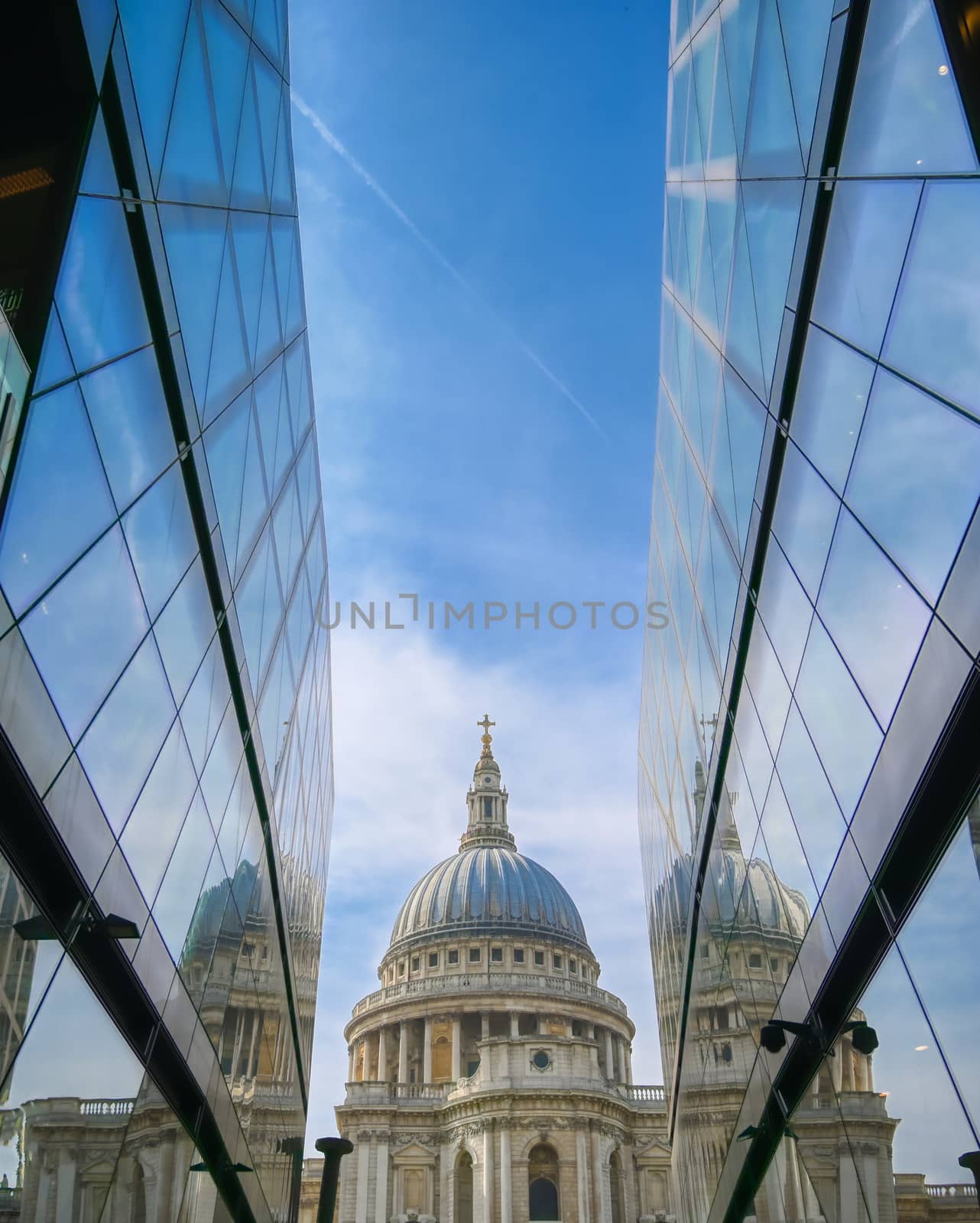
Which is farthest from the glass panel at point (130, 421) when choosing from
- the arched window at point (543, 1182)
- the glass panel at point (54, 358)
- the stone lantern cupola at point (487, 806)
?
the stone lantern cupola at point (487, 806)

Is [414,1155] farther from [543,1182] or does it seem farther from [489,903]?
[489,903]

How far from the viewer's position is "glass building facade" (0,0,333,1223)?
26.7 ft

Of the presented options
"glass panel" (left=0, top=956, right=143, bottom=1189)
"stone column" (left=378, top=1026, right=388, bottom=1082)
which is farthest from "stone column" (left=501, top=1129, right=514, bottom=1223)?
"glass panel" (left=0, top=956, right=143, bottom=1189)

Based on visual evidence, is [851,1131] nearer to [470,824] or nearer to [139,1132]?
[139,1132]

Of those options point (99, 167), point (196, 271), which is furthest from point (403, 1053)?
point (99, 167)

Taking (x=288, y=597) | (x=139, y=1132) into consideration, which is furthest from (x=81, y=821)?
(x=288, y=597)

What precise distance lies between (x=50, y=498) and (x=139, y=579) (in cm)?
257

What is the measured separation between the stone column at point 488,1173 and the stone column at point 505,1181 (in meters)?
0.82

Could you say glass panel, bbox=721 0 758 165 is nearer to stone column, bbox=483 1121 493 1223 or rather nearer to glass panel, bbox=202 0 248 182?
glass panel, bbox=202 0 248 182

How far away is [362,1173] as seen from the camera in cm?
7538

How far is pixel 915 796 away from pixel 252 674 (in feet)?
37.0

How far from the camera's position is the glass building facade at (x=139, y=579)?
814 centimetres

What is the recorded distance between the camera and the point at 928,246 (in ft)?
25.5

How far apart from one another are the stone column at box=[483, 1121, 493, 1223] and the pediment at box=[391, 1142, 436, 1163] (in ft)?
21.1
